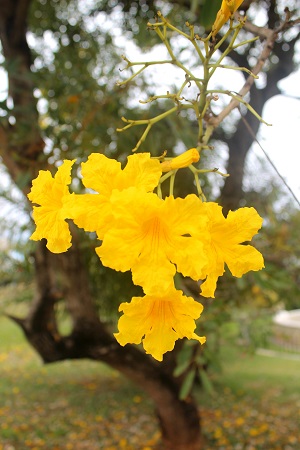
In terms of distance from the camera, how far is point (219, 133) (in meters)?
4.31

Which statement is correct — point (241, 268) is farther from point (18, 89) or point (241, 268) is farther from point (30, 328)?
point (30, 328)

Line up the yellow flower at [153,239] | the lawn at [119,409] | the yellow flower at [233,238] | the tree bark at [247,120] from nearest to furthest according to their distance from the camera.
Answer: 1. the yellow flower at [153,239]
2. the yellow flower at [233,238]
3. the tree bark at [247,120]
4. the lawn at [119,409]

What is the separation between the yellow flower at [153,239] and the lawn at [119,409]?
354 cm

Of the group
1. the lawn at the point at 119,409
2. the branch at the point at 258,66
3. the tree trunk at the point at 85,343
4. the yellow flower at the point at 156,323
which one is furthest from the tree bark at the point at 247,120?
the yellow flower at the point at 156,323

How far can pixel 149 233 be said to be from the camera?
0.60 m

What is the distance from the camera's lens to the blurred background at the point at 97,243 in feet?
8.39

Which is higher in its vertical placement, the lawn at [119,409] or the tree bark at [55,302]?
the tree bark at [55,302]

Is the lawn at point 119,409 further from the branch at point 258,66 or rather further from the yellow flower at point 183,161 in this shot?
the yellow flower at point 183,161

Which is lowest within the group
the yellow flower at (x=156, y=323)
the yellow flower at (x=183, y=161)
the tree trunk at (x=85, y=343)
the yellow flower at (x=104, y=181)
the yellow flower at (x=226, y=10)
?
the tree trunk at (x=85, y=343)

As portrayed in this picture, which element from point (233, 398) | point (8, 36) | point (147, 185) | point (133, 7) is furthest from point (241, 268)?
point (233, 398)

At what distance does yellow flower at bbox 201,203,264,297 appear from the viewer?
663 millimetres

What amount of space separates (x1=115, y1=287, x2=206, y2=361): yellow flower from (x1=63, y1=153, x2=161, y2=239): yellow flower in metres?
0.11

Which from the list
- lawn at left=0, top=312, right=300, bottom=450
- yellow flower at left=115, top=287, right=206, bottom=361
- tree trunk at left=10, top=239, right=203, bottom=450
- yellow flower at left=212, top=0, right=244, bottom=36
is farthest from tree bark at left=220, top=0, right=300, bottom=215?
yellow flower at left=115, top=287, right=206, bottom=361

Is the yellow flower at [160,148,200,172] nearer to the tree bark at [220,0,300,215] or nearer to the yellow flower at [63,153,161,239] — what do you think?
the yellow flower at [63,153,161,239]
